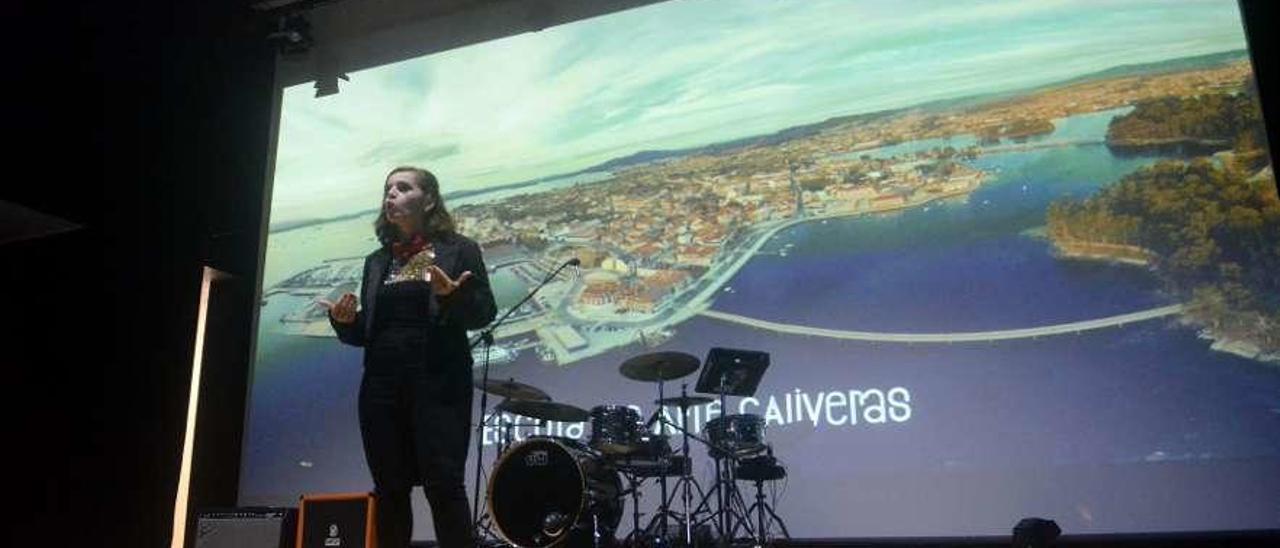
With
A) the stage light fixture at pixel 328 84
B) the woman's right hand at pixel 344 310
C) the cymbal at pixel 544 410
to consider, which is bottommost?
the cymbal at pixel 544 410

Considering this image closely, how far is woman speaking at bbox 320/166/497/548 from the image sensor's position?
2.97 m

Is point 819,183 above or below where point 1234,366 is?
above

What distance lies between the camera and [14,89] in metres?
3.66

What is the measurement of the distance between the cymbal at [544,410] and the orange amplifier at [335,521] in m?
1.09

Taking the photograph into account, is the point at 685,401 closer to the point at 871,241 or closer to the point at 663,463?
the point at 663,463

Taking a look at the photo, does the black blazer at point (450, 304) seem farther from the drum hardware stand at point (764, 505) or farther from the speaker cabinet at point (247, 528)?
the drum hardware stand at point (764, 505)

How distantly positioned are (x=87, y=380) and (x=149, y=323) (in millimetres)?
427

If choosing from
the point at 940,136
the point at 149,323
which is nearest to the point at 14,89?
the point at 149,323

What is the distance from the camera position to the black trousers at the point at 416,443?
9.69 feet

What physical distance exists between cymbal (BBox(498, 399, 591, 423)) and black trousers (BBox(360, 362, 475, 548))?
47.7 inches

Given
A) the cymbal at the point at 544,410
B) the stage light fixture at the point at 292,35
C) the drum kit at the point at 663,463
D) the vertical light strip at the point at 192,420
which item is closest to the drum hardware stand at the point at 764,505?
the drum kit at the point at 663,463

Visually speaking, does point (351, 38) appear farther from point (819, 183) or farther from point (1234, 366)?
point (1234, 366)

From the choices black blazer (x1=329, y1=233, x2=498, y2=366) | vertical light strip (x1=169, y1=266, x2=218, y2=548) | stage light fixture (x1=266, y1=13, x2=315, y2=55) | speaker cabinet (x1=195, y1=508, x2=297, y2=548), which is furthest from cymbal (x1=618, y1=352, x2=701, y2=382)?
stage light fixture (x1=266, y1=13, x2=315, y2=55)

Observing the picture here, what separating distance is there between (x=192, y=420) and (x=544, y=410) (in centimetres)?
194
